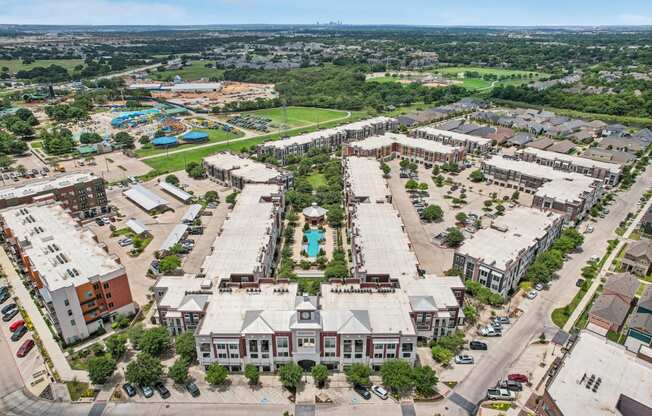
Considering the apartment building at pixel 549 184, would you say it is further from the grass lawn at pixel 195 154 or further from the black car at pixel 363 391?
the grass lawn at pixel 195 154

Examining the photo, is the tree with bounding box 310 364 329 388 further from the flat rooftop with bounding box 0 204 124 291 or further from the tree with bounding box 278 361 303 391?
the flat rooftop with bounding box 0 204 124 291

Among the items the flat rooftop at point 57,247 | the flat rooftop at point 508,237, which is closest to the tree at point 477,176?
the flat rooftop at point 508,237

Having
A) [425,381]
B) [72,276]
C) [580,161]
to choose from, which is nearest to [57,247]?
[72,276]

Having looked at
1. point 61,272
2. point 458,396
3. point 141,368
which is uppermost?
point 61,272

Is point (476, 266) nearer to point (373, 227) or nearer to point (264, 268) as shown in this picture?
point (373, 227)

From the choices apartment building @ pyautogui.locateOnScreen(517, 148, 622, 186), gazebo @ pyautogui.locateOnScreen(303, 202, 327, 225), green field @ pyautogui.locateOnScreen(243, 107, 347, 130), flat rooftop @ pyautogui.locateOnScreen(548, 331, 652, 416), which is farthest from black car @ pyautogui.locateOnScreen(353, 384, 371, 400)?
green field @ pyautogui.locateOnScreen(243, 107, 347, 130)

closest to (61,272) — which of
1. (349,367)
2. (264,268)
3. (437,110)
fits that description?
(264,268)

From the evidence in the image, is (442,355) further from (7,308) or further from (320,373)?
(7,308)
